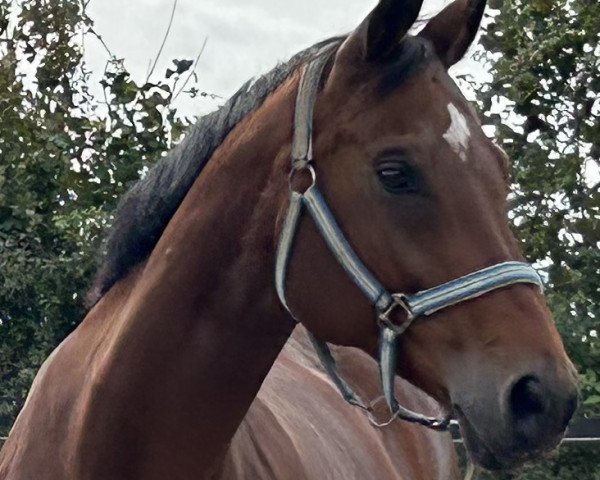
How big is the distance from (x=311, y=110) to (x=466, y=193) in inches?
15.1

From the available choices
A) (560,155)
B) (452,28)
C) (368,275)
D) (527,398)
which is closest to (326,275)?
(368,275)

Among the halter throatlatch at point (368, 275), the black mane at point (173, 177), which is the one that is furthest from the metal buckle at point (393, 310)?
the black mane at point (173, 177)

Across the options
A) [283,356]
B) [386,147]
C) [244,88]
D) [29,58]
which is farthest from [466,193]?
[29,58]

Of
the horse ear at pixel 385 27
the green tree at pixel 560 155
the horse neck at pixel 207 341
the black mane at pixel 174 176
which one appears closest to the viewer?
the horse ear at pixel 385 27

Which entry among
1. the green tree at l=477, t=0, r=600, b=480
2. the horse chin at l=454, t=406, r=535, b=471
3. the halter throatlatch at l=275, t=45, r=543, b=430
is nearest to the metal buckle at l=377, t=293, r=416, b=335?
the halter throatlatch at l=275, t=45, r=543, b=430

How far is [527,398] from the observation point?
6.15ft

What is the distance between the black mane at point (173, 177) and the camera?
7.91 ft

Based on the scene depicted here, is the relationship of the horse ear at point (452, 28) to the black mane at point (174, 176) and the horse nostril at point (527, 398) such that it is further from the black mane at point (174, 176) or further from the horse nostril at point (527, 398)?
the horse nostril at point (527, 398)

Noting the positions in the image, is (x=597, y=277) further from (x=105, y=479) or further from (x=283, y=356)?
(x=105, y=479)

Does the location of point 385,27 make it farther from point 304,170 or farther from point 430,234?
point 430,234

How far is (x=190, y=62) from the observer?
21.9ft

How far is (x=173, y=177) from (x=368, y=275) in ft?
1.92

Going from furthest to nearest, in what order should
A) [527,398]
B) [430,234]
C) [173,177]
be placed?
[173,177], [430,234], [527,398]

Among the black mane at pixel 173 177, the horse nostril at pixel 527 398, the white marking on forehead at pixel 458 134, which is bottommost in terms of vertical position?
the horse nostril at pixel 527 398
